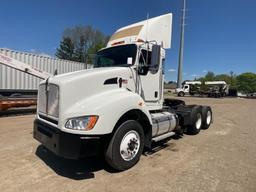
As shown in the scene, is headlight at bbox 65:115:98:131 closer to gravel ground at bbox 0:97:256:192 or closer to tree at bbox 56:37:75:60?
gravel ground at bbox 0:97:256:192

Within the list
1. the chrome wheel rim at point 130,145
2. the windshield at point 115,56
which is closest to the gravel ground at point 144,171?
the chrome wheel rim at point 130,145

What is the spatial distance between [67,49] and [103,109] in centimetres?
6478

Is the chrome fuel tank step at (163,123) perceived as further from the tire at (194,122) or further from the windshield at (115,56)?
the windshield at (115,56)

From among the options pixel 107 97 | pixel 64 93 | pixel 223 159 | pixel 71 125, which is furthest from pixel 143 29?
pixel 223 159

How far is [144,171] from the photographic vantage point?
172 inches

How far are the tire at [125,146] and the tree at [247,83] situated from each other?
7207cm

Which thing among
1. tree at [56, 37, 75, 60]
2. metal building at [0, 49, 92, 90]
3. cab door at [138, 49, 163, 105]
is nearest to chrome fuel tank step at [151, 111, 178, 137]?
cab door at [138, 49, 163, 105]

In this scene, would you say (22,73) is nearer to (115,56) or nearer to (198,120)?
(115,56)

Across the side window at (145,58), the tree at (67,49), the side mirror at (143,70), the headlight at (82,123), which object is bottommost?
the headlight at (82,123)

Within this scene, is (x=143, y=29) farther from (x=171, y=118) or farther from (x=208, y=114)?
(x=208, y=114)

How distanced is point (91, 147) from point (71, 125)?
20.2 inches

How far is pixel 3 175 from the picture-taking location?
4.00 meters

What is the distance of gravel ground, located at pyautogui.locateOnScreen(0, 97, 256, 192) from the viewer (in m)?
3.72

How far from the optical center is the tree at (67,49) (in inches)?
2445
